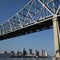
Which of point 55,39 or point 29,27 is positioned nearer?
point 55,39

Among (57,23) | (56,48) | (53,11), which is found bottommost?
(56,48)

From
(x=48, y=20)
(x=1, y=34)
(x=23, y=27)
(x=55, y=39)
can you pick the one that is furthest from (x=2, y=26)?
(x=55, y=39)

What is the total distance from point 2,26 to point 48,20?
40013 millimetres

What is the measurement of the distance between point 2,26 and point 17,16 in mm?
18221

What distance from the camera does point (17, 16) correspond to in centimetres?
5966

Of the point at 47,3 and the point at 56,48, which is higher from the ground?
the point at 47,3

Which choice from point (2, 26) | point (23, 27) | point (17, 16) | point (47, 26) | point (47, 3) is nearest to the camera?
point (47, 3)

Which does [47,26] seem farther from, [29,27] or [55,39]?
[55,39]

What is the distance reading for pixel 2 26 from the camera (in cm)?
7662

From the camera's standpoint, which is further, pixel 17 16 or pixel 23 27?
pixel 17 16

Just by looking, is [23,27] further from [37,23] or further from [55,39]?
[55,39]

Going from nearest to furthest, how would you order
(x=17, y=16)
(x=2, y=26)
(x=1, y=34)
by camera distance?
(x=17, y=16) < (x=1, y=34) < (x=2, y=26)

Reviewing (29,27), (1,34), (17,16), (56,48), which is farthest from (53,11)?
(1,34)

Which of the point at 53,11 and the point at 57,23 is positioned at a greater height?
the point at 53,11
